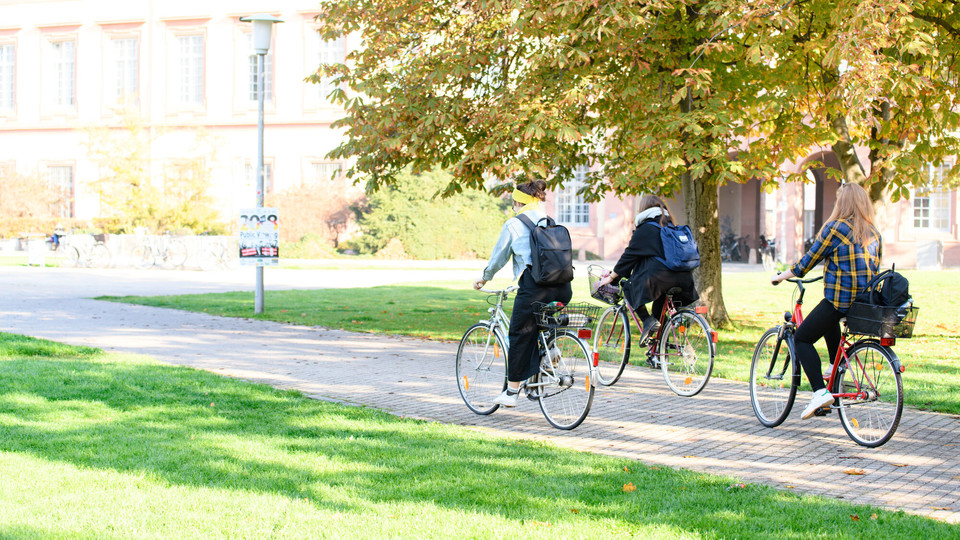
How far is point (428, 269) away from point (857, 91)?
24.0 m

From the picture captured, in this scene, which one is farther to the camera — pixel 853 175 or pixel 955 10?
pixel 853 175

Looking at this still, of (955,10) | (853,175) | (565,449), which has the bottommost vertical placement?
(565,449)

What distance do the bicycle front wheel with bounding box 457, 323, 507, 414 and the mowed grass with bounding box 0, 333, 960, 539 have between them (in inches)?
29.5

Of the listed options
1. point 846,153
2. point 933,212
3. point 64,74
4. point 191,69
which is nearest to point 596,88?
point 846,153

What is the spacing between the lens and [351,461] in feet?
19.1

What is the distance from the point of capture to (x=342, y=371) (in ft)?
32.3

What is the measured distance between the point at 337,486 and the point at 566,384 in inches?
86.7

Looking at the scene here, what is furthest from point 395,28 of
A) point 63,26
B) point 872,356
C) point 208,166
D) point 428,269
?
point 63,26

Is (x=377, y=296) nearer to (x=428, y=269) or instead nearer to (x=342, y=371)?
(x=342, y=371)

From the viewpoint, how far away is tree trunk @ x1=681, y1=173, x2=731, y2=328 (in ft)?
45.7

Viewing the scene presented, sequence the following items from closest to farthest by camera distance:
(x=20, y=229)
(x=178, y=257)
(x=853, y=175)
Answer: (x=853, y=175)
(x=178, y=257)
(x=20, y=229)

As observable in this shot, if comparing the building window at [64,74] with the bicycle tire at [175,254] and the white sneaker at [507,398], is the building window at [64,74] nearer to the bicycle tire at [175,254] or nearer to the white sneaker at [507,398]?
the bicycle tire at [175,254]

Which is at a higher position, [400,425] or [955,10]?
[955,10]

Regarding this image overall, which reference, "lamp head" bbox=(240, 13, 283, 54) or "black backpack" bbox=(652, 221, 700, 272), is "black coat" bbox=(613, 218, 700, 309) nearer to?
"black backpack" bbox=(652, 221, 700, 272)
